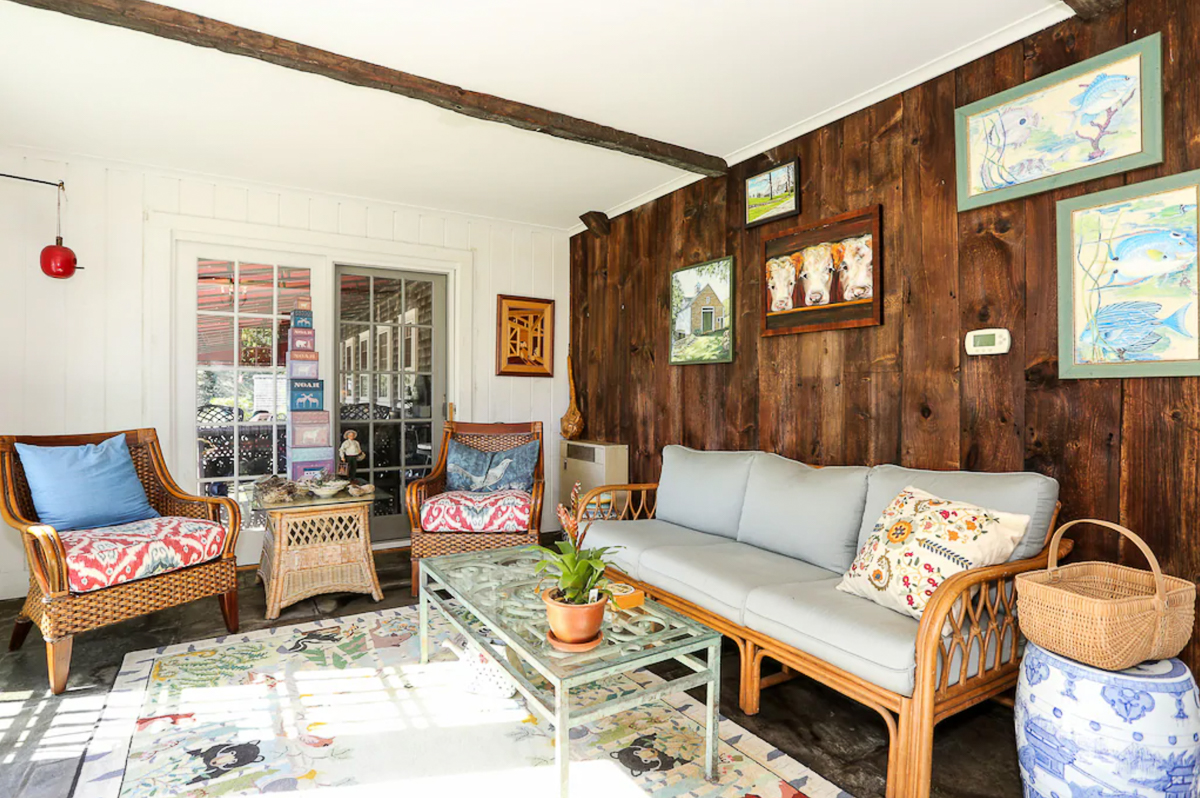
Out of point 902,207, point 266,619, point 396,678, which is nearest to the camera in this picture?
point 396,678

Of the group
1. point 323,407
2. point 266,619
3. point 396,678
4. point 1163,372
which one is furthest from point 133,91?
point 1163,372

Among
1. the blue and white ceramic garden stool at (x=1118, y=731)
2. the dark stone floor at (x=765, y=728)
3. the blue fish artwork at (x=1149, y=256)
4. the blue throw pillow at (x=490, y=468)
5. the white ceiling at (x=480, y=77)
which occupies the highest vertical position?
the white ceiling at (x=480, y=77)

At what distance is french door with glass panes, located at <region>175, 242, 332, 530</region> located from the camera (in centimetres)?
396

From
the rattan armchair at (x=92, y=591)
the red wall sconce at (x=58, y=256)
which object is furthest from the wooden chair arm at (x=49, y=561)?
the red wall sconce at (x=58, y=256)

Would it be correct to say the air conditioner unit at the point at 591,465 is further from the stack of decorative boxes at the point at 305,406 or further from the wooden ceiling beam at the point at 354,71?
the wooden ceiling beam at the point at 354,71

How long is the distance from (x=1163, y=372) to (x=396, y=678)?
9.37 ft

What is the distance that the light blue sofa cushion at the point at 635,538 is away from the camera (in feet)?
9.48

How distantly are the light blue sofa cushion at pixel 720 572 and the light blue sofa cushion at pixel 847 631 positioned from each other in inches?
3.1

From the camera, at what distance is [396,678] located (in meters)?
2.47

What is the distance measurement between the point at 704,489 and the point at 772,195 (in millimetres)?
1591

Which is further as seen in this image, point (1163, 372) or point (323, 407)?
point (323, 407)

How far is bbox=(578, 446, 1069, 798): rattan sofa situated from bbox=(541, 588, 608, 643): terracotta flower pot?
0.69 metres

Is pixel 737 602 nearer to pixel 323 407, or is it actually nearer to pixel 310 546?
pixel 310 546

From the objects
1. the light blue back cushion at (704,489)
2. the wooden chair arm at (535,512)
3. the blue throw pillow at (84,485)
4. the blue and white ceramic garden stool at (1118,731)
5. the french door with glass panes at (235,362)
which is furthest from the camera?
the french door with glass panes at (235,362)
